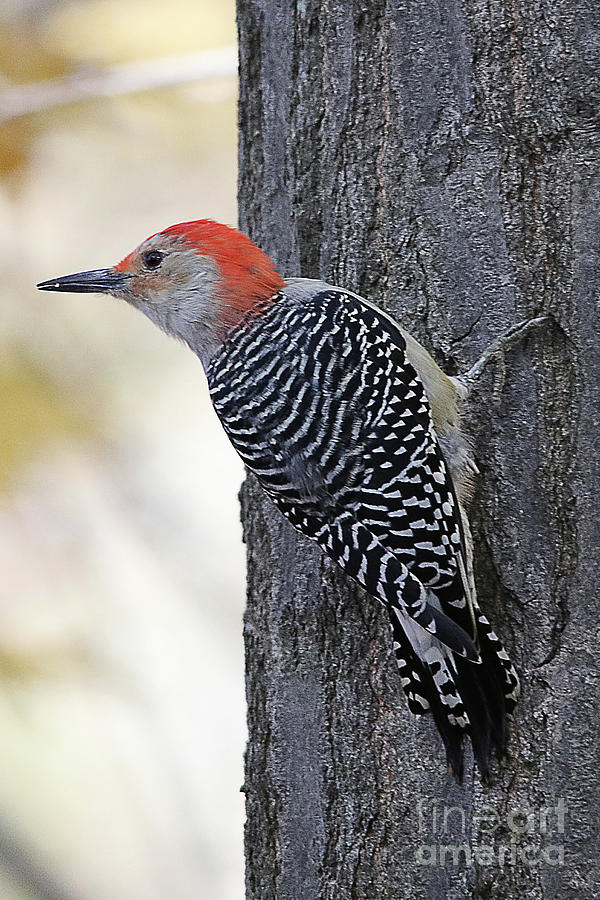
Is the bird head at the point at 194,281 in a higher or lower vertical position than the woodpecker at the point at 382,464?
higher

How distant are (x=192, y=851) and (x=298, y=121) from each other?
2812 mm

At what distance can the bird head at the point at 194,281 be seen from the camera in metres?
2.25

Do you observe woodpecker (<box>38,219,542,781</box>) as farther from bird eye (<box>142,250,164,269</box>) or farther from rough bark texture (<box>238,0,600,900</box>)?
bird eye (<box>142,250,164,269</box>)

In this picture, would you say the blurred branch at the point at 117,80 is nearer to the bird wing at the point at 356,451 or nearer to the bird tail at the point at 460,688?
the bird wing at the point at 356,451

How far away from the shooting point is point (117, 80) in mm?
3639

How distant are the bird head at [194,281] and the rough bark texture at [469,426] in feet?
0.57

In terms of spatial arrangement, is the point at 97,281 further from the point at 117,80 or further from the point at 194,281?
the point at 117,80

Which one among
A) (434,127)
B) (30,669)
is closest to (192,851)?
(30,669)

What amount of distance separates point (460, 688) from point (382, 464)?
0.46m

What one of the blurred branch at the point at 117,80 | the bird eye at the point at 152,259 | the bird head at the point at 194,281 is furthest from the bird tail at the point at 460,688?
the blurred branch at the point at 117,80

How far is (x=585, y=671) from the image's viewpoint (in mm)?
1944

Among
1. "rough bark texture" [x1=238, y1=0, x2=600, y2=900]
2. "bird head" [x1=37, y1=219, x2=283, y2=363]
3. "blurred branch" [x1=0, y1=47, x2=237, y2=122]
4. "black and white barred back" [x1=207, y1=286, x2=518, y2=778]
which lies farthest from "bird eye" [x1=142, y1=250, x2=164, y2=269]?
"blurred branch" [x1=0, y1=47, x2=237, y2=122]

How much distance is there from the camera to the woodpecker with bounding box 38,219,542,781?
1.94 m

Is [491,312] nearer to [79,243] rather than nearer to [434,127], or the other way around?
[434,127]
